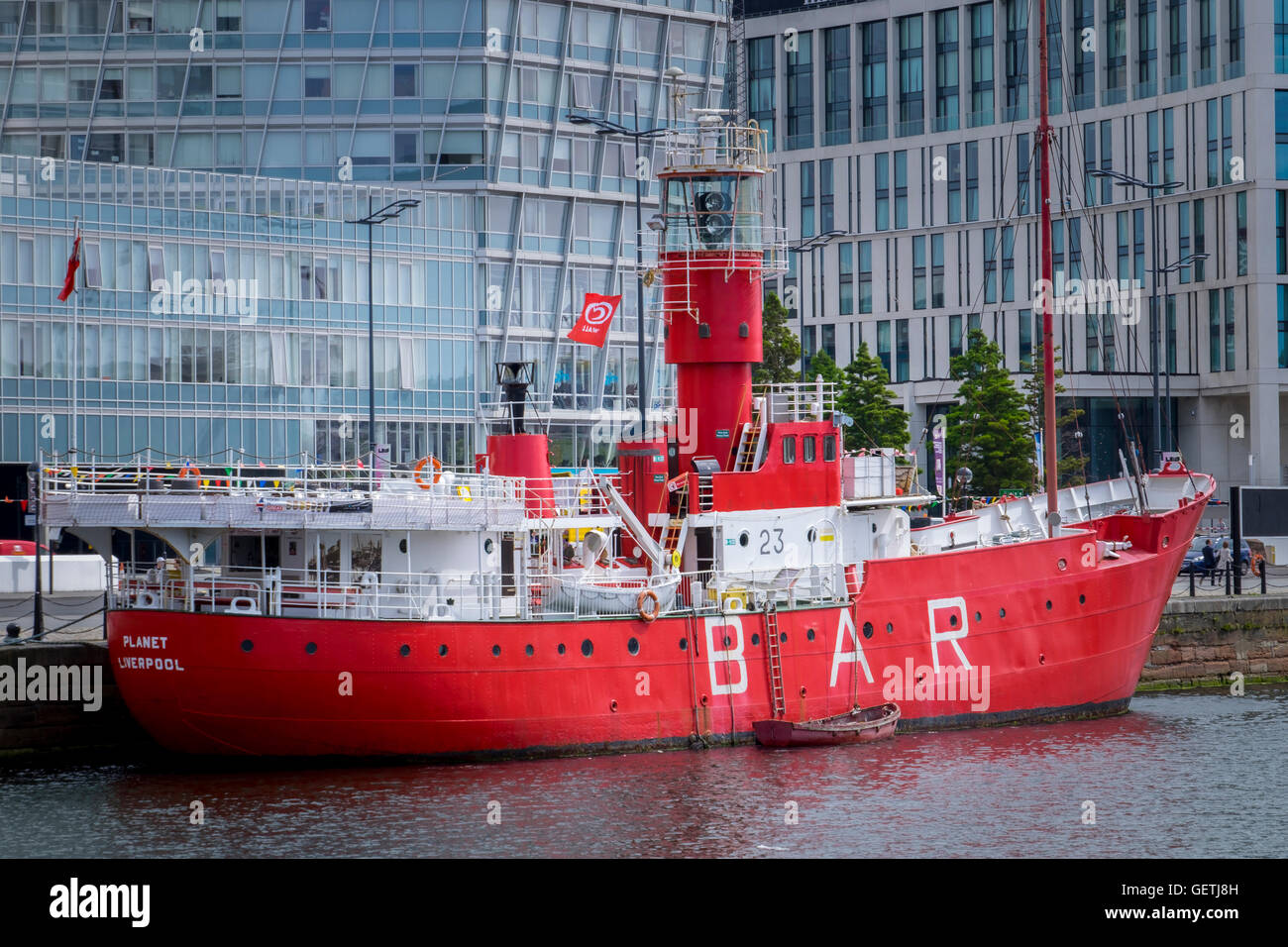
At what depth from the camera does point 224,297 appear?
238ft

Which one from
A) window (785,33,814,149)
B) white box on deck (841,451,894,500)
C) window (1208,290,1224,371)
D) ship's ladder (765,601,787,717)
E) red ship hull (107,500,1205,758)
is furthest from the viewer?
window (785,33,814,149)

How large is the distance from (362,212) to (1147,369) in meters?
47.8

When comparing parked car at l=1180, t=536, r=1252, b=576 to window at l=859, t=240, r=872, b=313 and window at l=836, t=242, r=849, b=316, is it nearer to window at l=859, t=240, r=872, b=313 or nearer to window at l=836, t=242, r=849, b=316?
window at l=859, t=240, r=872, b=313

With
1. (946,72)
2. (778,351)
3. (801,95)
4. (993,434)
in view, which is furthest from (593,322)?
(801,95)

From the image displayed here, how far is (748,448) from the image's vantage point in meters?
41.2

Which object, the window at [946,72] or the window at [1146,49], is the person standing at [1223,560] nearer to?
the window at [1146,49]

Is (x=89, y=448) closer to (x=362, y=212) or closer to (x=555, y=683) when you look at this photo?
(x=362, y=212)

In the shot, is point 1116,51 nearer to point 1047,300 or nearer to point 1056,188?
point 1056,188

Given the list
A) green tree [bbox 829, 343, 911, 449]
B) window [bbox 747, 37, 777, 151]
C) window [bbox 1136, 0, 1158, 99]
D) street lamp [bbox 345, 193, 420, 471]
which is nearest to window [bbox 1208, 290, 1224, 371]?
window [bbox 1136, 0, 1158, 99]

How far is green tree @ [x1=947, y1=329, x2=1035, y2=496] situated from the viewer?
79.0 m

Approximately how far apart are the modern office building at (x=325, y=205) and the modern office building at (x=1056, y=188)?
17.7 meters

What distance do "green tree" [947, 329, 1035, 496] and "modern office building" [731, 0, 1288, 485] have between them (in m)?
12.4

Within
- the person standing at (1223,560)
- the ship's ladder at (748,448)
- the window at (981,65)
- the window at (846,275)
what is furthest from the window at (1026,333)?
the ship's ladder at (748,448)
